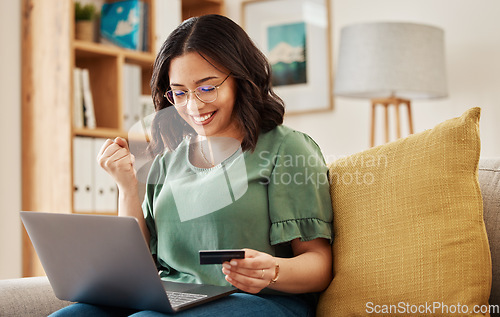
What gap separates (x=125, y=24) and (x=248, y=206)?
1.67 metres

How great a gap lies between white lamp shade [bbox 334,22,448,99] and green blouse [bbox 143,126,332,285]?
117 cm

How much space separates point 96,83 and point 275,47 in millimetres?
912

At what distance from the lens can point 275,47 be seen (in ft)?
9.79

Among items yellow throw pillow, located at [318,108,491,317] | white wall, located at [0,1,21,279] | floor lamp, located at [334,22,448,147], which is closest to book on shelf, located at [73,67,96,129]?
white wall, located at [0,1,21,279]

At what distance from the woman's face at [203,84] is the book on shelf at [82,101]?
1.20 meters

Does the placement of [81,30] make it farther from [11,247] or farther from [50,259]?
[50,259]

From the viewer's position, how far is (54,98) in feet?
7.73

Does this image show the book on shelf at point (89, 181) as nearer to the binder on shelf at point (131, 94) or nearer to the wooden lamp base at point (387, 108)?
the binder on shelf at point (131, 94)

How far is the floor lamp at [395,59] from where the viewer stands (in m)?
2.32

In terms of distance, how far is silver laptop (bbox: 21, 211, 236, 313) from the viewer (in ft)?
3.09

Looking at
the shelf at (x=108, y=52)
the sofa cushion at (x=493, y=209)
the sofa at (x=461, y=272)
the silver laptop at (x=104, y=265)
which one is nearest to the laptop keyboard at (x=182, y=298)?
the silver laptop at (x=104, y=265)

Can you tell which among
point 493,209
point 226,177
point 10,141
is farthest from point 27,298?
point 10,141

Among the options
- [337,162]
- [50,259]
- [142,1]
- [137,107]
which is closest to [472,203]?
[337,162]

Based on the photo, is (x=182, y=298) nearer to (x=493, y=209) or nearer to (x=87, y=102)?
(x=493, y=209)
